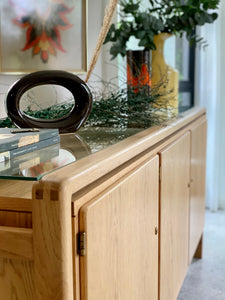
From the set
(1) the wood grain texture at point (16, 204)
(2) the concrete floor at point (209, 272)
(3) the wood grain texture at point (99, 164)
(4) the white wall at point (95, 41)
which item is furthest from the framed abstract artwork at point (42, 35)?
(2) the concrete floor at point (209, 272)

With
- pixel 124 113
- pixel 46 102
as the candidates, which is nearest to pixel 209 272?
pixel 124 113

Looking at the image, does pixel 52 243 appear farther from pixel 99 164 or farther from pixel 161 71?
pixel 161 71

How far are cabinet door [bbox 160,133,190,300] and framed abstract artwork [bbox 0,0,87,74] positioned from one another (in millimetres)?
494

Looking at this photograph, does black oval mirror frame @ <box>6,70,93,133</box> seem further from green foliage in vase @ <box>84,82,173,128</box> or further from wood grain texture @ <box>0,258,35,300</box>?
wood grain texture @ <box>0,258,35,300</box>

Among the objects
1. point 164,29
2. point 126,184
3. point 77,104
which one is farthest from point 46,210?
point 164,29

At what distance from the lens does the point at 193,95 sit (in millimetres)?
3439

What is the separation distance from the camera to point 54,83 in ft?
3.68

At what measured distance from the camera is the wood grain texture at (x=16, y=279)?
722 mm

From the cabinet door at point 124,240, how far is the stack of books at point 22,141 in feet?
0.55

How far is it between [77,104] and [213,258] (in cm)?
172

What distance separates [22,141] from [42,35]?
0.71m

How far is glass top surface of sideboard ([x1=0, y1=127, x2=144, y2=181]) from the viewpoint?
26.4 inches

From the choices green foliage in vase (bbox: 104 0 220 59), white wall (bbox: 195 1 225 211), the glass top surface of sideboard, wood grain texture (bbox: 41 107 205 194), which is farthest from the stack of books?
white wall (bbox: 195 1 225 211)

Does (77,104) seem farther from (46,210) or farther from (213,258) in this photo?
(213,258)
